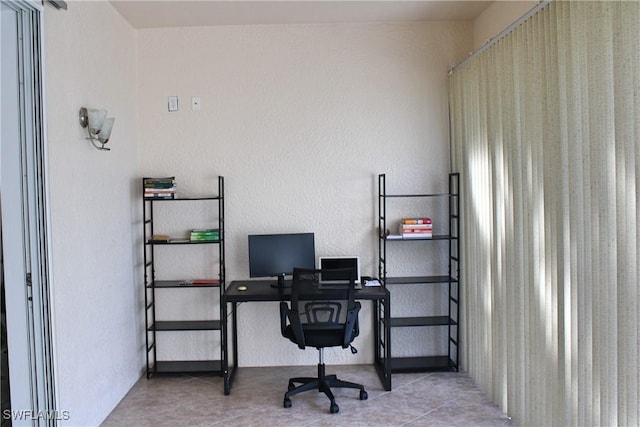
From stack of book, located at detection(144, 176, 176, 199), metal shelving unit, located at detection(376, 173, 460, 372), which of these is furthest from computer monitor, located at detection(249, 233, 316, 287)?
stack of book, located at detection(144, 176, 176, 199)

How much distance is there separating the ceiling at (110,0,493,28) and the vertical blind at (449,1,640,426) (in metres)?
0.57

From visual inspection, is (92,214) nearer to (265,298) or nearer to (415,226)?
(265,298)

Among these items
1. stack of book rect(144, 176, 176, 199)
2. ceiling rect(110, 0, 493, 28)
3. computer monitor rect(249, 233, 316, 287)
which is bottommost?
computer monitor rect(249, 233, 316, 287)

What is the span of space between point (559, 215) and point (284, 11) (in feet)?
8.49

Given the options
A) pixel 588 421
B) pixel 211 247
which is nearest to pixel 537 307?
pixel 588 421

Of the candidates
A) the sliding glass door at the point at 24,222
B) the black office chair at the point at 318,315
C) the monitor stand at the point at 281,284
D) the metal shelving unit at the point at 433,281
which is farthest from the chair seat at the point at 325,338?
the sliding glass door at the point at 24,222

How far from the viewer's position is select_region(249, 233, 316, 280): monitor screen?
3.95 meters

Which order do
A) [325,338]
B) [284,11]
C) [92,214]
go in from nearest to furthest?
[92,214], [325,338], [284,11]

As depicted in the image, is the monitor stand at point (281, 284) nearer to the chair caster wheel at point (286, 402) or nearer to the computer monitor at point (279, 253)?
the computer monitor at point (279, 253)

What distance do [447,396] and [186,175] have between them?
109 inches

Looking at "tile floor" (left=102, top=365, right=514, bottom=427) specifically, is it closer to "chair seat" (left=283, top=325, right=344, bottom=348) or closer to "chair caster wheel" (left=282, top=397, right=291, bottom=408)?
"chair caster wheel" (left=282, top=397, right=291, bottom=408)

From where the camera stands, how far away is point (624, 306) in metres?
2.03

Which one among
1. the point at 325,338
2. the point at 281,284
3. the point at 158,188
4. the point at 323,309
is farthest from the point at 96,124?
the point at 325,338

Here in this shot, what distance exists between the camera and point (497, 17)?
3645mm
